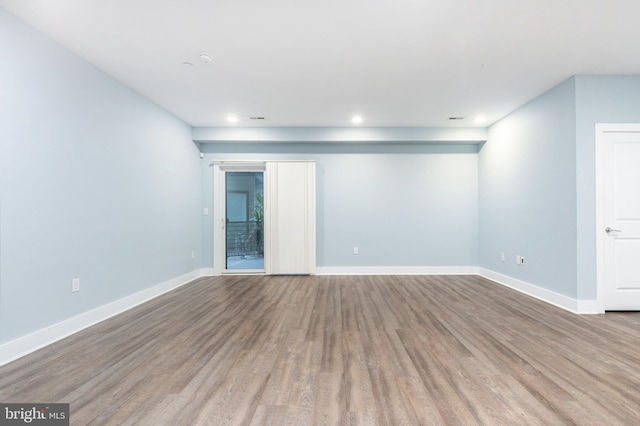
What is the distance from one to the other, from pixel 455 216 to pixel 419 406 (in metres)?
4.39

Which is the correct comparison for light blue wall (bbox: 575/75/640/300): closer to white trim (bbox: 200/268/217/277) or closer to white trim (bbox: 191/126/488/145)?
white trim (bbox: 191/126/488/145)

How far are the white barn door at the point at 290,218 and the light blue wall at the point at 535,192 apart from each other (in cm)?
317

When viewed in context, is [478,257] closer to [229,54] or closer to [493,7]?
[493,7]

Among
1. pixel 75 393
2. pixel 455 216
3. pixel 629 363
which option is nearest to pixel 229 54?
pixel 75 393

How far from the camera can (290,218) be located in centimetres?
534

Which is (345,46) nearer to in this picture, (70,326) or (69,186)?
(69,186)

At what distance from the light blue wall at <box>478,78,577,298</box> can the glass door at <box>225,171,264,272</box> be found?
13.9ft

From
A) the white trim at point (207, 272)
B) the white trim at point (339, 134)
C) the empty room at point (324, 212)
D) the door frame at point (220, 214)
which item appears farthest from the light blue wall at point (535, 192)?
the white trim at point (207, 272)

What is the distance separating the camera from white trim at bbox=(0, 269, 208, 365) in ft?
7.07

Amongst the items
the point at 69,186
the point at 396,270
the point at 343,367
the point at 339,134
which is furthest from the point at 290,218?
the point at 343,367

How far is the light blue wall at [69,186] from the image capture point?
7.22ft

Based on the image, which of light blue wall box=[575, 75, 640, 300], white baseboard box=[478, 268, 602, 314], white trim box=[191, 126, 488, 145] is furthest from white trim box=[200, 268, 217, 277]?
light blue wall box=[575, 75, 640, 300]

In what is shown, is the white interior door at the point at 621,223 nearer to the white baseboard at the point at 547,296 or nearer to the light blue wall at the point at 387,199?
the white baseboard at the point at 547,296

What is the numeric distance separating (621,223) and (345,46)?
3.70 meters
